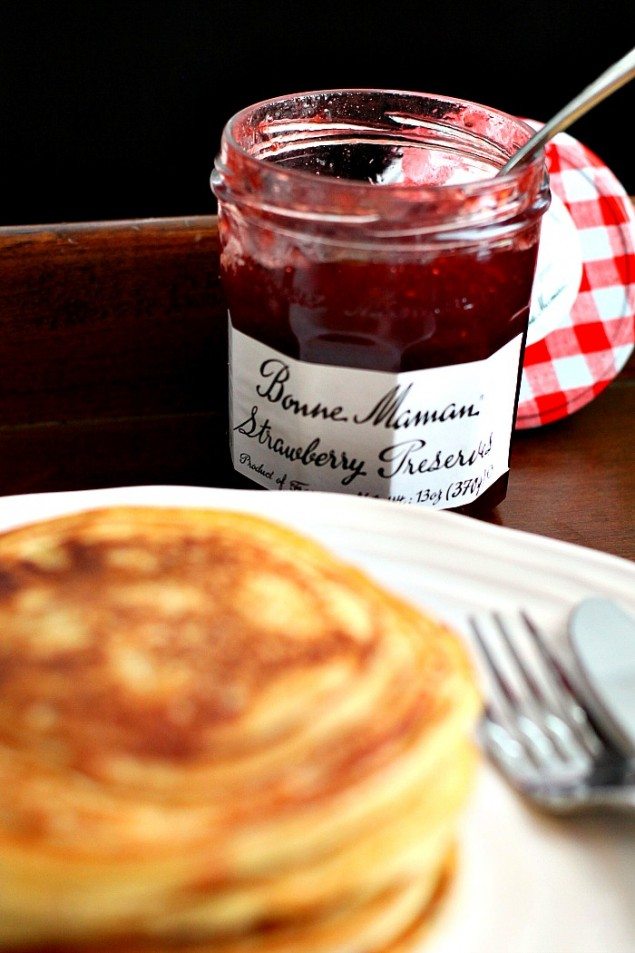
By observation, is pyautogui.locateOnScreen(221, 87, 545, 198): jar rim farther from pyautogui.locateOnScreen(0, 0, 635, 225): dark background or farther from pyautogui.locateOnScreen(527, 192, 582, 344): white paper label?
pyautogui.locateOnScreen(0, 0, 635, 225): dark background

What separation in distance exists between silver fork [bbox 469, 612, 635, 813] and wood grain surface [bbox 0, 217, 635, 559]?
268mm

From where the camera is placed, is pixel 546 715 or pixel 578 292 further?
pixel 578 292

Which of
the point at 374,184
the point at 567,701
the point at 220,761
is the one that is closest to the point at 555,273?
the point at 374,184

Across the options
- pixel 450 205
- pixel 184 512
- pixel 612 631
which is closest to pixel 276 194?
pixel 450 205

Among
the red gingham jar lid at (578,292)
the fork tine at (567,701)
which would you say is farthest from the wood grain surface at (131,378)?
the fork tine at (567,701)

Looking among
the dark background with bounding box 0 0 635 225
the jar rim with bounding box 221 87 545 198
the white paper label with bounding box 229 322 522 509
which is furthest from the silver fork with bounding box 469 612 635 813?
the dark background with bounding box 0 0 635 225

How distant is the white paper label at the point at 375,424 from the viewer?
68 cm

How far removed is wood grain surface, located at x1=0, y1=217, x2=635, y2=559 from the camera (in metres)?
0.85

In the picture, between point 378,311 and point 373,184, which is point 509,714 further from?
point 373,184

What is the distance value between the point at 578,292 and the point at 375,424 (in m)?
0.33

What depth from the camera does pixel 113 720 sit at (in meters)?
0.43

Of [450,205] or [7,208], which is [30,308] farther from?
[450,205]

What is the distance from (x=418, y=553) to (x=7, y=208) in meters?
0.66

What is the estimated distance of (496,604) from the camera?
611 mm
